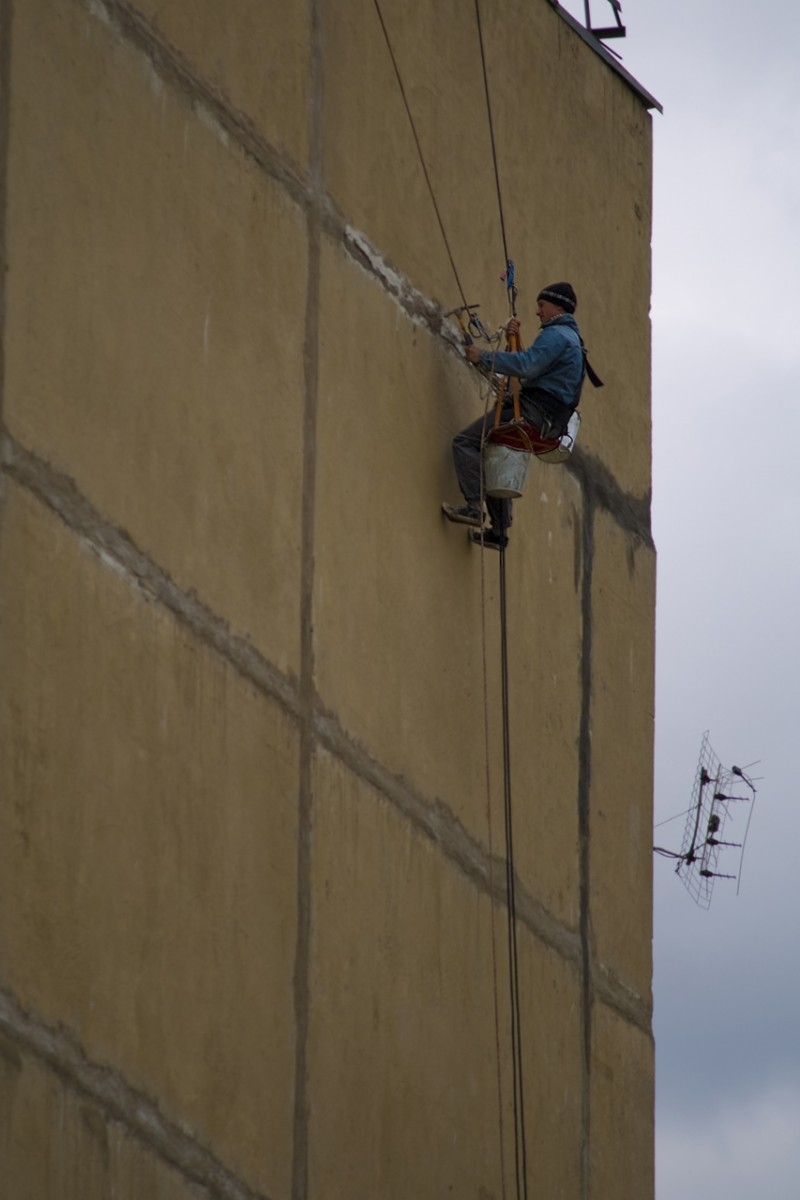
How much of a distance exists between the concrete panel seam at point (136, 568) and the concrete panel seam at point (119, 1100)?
→ 199cm

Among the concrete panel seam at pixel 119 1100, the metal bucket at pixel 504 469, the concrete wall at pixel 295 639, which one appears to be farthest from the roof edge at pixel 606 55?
the concrete panel seam at pixel 119 1100

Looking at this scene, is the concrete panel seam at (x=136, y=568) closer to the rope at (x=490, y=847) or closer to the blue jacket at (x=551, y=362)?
the rope at (x=490, y=847)

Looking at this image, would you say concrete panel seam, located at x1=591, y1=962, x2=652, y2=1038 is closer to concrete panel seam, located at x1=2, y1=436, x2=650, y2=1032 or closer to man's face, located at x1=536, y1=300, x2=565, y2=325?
concrete panel seam, located at x1=2, y1=436, x2=650, y2=1032

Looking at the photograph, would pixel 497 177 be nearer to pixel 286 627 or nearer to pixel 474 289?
pixel 474 289

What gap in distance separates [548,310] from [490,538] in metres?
1.25

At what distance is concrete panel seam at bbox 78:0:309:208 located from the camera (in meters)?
11.7

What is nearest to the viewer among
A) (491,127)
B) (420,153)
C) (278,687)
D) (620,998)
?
(278,687)

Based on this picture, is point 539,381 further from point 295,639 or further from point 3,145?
point 3,145

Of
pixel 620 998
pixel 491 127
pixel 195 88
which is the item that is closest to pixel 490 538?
pixel 491 127

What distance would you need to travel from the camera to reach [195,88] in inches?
480

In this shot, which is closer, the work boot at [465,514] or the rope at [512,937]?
the work boot at [465,514]

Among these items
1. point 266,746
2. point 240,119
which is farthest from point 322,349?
point 266,746

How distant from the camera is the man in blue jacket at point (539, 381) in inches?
530

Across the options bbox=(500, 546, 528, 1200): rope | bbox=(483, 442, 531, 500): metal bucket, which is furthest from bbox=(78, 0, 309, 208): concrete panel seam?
bbox=(500, 546, 528, 1200): rope
